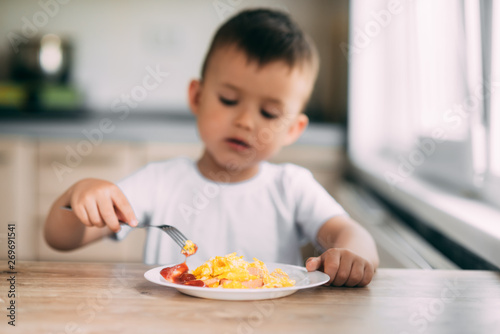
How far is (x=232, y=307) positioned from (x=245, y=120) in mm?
543

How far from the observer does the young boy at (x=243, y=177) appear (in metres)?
1.16

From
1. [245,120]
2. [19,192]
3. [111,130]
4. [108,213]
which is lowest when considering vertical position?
[19,192]

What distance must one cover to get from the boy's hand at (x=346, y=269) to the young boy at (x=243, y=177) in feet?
0.76

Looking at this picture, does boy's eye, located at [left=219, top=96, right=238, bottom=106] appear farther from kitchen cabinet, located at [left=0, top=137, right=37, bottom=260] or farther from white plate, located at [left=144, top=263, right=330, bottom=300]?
kitchen cabinet, located at [left=0, top=137, right=37, bottom=260]

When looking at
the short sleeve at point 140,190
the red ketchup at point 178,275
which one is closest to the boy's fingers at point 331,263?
the red ketchup at point 178,275

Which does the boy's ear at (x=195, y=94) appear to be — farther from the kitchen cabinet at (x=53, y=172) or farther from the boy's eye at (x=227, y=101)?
the kitchen cabinet at (x=53, y=172)

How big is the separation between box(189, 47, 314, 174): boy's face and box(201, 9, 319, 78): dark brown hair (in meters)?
0.02

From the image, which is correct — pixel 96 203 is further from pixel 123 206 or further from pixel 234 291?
pixel 234 291

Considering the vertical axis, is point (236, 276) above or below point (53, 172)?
above

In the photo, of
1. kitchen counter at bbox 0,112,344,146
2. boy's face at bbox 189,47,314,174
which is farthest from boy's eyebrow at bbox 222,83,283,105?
kitchen counter at bbox 0,112,344,146

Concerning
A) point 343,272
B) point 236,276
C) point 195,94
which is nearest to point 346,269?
point 343,272

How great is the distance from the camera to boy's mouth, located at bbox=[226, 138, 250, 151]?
119 centimetres

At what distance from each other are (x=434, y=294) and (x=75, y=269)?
1.66 ft

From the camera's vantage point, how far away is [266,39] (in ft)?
3.88
